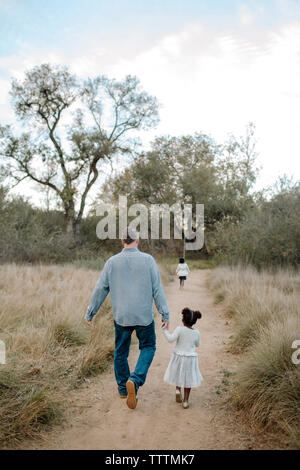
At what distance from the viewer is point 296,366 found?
3.40 m

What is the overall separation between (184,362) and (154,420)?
2.06 feet

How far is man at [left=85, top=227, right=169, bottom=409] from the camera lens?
363 cm

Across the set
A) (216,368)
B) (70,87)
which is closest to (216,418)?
(216,368)

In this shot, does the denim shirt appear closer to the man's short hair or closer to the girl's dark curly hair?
the man's short hair

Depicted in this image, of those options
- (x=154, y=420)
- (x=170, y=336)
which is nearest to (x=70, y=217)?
(x=170, y=336)

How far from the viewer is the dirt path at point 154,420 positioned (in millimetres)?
2926

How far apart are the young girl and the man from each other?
216mm

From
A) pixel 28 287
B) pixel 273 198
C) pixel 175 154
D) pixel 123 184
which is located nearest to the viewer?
pixel 28 287

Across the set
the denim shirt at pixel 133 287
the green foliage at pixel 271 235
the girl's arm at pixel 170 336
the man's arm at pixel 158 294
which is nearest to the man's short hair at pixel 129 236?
the denim shirt at pixel 133 287

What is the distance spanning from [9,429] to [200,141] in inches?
1202

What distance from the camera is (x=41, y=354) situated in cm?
459

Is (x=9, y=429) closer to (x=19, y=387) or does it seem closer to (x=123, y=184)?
(x=19, y=387)

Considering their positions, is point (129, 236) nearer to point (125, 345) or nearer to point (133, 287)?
point (133, 287)

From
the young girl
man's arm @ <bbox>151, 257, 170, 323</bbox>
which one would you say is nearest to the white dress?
the young girl
